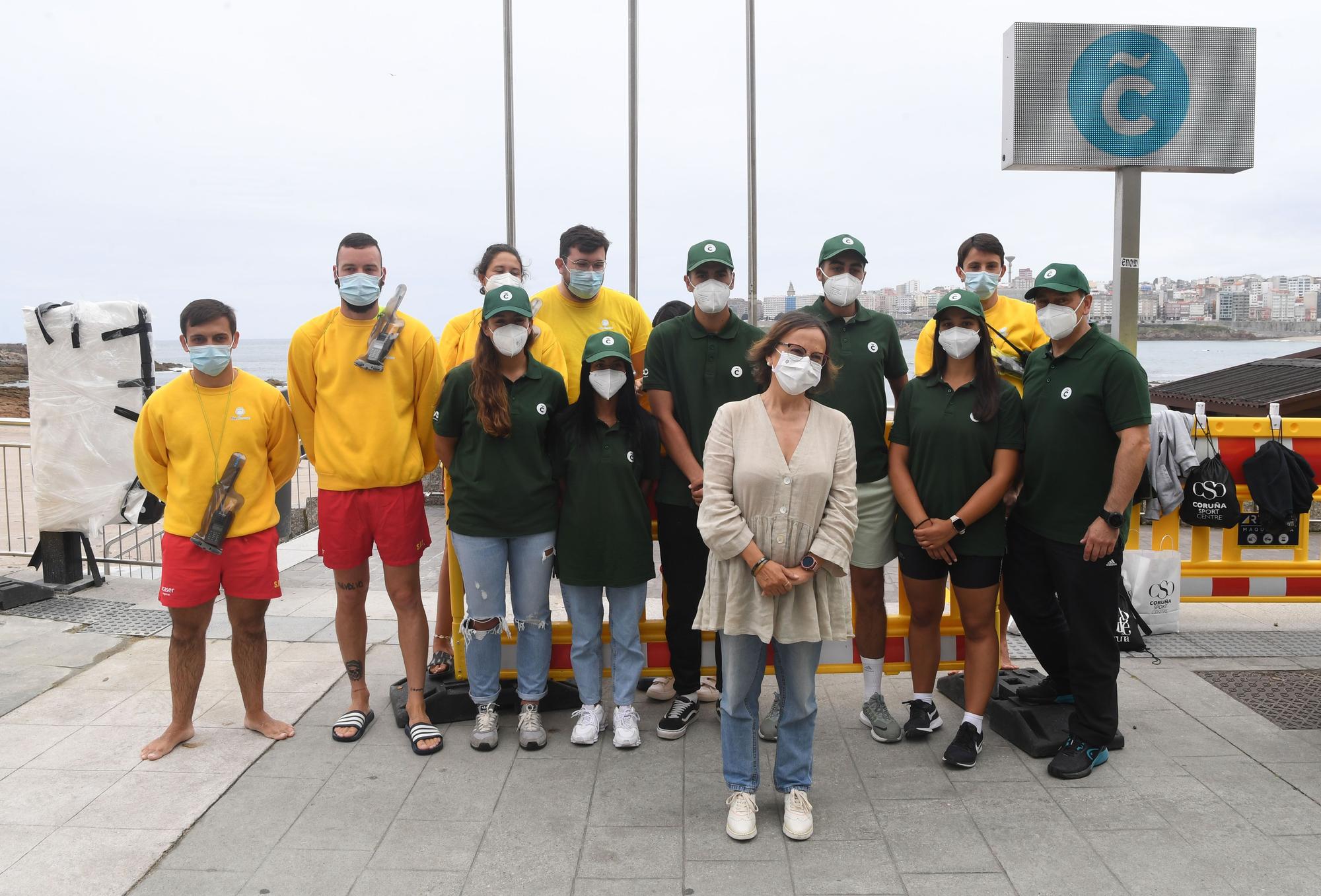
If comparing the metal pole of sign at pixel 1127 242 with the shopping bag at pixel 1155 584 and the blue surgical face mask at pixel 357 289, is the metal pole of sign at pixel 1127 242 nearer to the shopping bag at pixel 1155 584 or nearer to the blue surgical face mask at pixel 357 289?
the shopping bag at pixel 1155 584

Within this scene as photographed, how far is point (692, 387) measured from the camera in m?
4.10

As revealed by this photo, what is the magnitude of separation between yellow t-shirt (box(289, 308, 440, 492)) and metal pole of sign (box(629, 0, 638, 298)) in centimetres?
492

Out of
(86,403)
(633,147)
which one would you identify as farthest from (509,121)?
(86,403)

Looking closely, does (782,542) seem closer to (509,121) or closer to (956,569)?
(956,569)

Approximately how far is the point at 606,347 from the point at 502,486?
734 mm

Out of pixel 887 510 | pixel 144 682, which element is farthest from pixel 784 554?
pixel 144 682

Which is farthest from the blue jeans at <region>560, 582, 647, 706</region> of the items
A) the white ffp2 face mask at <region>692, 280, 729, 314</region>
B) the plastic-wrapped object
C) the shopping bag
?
the plastic-wrapped object

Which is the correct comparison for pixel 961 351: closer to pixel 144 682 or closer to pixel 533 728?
pixel 533 728

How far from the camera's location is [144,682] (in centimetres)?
493

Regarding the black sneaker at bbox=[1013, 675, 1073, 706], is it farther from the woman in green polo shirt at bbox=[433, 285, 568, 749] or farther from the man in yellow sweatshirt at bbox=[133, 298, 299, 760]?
the man in yellow sweatshirt at bbox=[133, 298, 299, 760]

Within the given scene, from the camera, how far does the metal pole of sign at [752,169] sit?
24.4 feet

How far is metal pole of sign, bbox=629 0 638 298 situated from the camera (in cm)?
899

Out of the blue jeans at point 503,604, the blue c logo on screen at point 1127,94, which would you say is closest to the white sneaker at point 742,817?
the blue jeans at point 503,604

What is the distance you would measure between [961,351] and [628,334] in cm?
165
